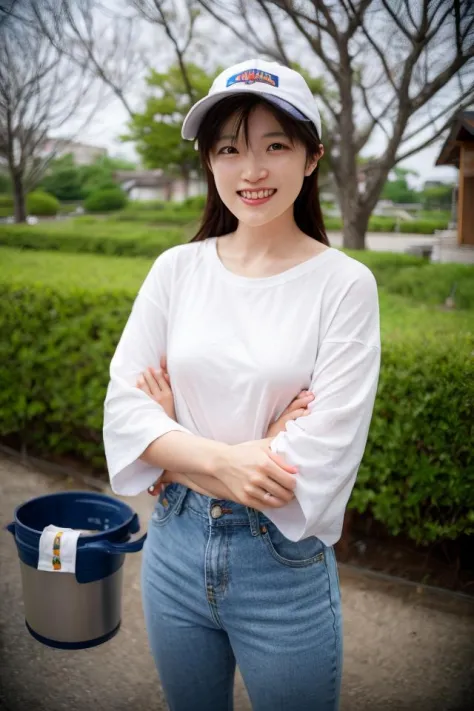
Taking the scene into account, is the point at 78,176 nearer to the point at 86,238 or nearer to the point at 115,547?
the point at 86,238

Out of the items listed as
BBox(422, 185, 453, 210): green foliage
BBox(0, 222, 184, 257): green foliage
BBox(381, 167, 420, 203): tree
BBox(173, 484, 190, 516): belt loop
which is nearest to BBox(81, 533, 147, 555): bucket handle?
BBox(173, 484, 190, 516): belt loop

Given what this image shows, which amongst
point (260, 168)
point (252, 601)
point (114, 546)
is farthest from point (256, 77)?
point (114, 546)

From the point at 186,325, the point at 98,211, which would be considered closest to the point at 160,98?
the point at 98,211

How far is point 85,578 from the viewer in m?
1.93

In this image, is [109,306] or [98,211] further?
[98,211]

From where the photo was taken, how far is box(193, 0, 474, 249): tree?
2670mm

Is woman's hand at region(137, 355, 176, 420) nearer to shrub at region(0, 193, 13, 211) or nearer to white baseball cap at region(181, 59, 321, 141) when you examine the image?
white baseball cap at region(181, 59, 321, 141)

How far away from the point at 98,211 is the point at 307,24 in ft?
6.69

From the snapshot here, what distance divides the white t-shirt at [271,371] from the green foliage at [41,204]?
3.42 m

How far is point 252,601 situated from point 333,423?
40 cm

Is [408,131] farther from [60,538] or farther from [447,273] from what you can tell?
[60,538]

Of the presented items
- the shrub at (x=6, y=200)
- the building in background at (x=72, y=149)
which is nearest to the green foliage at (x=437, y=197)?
the building in background at (x=72, y=149)

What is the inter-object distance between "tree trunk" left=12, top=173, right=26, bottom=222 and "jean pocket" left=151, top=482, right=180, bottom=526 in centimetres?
360

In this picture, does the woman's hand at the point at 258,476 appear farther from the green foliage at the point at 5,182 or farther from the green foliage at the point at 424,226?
the green foliage at the point at 5,182
